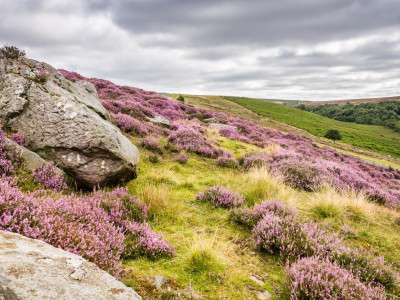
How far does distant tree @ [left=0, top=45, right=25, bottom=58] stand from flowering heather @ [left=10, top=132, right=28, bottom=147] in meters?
3.09

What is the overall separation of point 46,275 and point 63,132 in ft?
12.8

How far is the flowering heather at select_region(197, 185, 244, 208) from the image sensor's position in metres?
5.88

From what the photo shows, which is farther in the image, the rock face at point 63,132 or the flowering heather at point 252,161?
the flowering heather at point 252,161

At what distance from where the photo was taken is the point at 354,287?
3.06 metres

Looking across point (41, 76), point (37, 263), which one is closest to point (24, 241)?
point (37, 263)

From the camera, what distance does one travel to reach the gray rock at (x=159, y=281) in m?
2.95

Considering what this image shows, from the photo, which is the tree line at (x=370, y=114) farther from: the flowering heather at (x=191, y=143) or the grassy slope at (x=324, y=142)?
the flowering heather at (x=191, y=143)

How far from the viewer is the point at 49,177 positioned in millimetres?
4453

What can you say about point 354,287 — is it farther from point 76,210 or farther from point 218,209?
point 76,210

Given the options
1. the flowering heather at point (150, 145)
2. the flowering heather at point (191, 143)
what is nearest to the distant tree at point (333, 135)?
the flowering heather at point (191, 143)

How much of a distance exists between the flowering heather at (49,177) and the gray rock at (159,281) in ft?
8.75

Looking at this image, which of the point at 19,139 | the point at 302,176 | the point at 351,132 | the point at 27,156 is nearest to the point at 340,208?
the point at 302,176

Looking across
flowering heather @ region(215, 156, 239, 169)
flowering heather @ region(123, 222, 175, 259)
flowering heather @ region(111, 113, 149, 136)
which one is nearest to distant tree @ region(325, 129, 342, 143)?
flowering heather @ region(215, 156, 239, 169)

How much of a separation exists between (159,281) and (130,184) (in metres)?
3.34
